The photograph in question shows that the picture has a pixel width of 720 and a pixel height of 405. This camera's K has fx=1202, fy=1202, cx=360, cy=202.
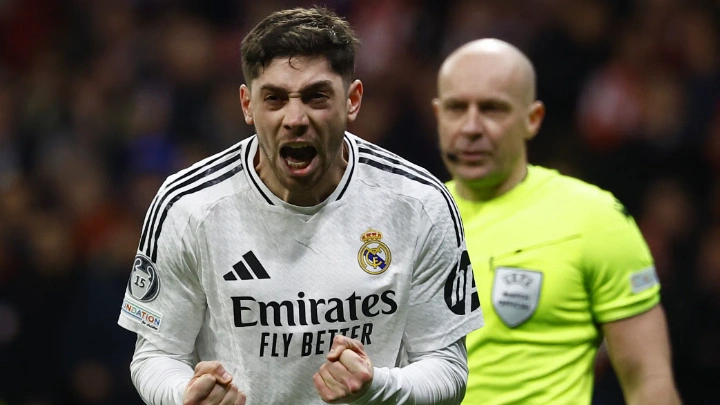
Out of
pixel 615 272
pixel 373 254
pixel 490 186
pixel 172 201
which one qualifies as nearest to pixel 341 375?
pixel 373 254

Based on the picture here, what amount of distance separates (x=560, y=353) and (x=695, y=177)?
2.80 meters

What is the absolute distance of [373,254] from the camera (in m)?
3.21

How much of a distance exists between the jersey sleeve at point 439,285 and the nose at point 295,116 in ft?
1.45

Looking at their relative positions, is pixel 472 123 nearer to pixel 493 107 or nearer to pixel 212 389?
pixel 493 107

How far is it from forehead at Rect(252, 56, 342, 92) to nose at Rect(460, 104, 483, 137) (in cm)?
131

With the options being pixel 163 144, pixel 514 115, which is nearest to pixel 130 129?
pixel 163 144

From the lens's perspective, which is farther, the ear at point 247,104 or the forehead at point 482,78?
the forehead at point 482,78

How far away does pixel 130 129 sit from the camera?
814 centimetres

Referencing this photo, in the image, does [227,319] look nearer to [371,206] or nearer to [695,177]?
[371,206]

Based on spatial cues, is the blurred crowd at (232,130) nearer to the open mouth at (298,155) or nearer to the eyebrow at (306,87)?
the open mouth at (298,155)

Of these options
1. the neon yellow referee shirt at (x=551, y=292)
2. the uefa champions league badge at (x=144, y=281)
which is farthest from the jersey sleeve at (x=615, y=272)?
the uefa champions league badge at (x=144, y=281)

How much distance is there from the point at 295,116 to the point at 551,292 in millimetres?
1427

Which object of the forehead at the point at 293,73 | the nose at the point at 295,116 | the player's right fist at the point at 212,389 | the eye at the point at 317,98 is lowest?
the player's right fist at the point at 212,389

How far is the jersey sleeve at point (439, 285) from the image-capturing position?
3252 millimetres
